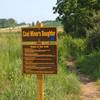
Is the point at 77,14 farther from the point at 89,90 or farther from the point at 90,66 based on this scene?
the point at 89,90

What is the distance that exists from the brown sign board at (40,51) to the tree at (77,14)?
23.6m

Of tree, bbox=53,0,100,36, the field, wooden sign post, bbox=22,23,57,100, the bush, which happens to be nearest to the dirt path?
the field

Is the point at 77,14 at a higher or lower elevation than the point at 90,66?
higher

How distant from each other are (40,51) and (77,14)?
2998 cm

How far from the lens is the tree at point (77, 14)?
33688mm

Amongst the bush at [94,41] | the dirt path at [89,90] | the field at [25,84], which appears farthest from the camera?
the bush at [94,41]

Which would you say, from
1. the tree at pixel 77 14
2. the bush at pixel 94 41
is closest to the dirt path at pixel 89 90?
the bush at pixel 94 41

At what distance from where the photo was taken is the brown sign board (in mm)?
7047

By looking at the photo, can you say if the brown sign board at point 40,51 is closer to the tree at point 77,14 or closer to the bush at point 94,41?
the bush at point 94,41

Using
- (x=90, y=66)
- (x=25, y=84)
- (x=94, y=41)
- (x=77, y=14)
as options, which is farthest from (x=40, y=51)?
(x=77, y=14)

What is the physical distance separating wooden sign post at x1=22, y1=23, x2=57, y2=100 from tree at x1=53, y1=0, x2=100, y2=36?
77.5ft

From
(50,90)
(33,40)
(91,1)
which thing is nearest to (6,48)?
(50,90)

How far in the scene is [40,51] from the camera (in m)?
7.04

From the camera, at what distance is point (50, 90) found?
31.6 ft
